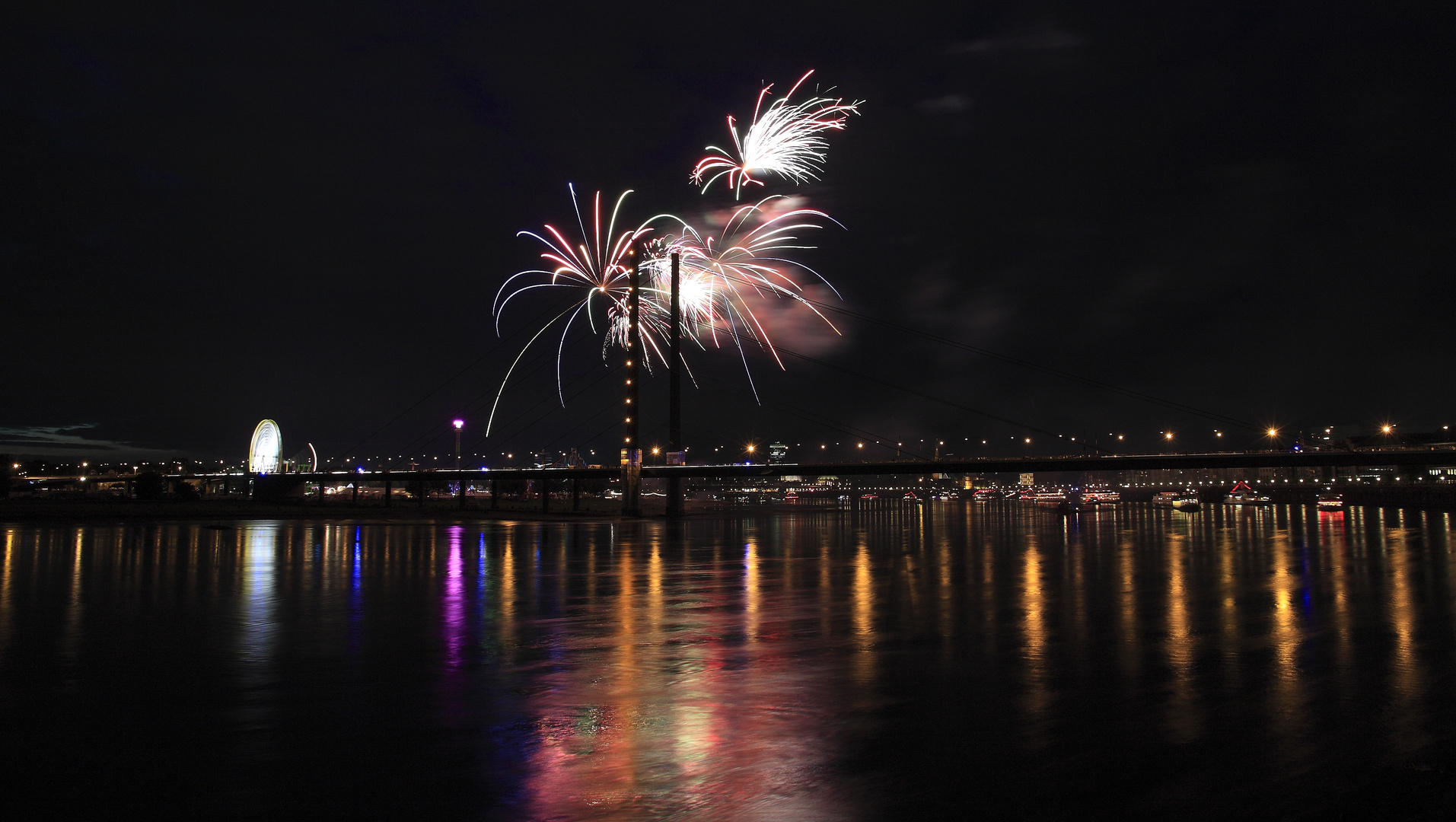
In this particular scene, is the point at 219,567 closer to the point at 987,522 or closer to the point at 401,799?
the point at 401,799

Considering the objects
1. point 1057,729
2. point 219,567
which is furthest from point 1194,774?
point 219,567

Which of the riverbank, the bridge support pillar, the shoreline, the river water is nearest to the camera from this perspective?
the river water

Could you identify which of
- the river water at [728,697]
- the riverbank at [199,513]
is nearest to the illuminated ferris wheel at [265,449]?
the riverbank at [199,513]

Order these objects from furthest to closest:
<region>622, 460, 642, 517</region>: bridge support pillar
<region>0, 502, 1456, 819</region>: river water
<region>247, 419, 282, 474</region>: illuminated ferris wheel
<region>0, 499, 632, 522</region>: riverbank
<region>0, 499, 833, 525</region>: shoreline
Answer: <region>247, 419, 282, 474</region>: illuminated ferris wheel, <region>622, 460, 642, 517</region>: bridge support pillar, <region>0, 499, 632, 522</region>: riverbank, <region>0, 499, 833, 525</region>: shoreline, <region>0, 502, 1456, 819</region>: river water

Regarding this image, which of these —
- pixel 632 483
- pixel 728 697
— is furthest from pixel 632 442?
pixel 728 697

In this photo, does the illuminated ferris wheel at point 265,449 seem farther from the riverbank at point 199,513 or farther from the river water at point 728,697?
the river water at point 728,697

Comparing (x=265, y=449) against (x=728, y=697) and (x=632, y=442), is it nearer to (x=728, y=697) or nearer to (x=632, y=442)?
(x=632, y=442)

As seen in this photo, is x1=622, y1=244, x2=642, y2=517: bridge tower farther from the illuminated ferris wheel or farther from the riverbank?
the illuminated ferris wheel

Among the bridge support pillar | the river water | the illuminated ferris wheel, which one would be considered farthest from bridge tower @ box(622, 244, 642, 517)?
the illuminated ferris wheel
